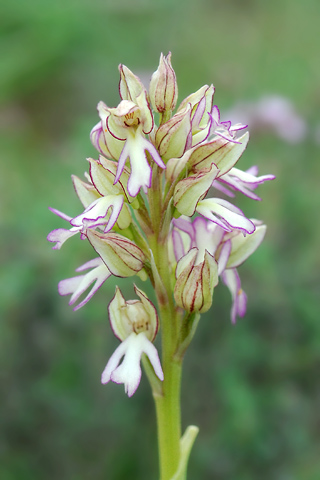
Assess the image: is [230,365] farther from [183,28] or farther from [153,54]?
[183,28]

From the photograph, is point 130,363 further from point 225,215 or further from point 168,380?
point 225,215

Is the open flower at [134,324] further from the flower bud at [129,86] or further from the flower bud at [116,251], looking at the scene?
the flower bud at [129,86]

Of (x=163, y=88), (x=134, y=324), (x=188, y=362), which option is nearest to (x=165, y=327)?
(x=134, y=324)

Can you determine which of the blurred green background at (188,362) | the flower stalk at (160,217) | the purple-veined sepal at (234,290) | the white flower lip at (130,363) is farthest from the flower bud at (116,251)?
the blurred green background at (188,362)

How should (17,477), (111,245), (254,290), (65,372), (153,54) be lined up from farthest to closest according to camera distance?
(153,54) < (254,290) < (65,372) < (17,477) < (111,245)

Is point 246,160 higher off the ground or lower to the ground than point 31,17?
lower

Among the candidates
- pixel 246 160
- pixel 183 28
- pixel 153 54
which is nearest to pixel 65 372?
pixel 246 160

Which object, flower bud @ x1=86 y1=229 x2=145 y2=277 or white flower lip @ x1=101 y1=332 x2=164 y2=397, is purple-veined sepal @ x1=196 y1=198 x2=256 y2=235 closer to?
flower bud @ x1=86 y1=229 x2=145 y2=277
